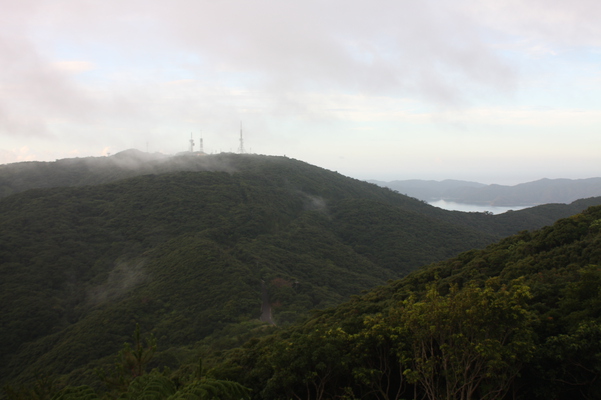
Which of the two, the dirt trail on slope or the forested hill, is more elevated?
the forested hill

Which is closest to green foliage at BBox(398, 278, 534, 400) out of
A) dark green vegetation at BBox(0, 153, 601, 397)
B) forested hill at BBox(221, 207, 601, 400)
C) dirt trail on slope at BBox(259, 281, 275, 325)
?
forested hill at BBox(221, 207, 601, 400)

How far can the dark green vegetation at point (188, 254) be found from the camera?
44.3 m

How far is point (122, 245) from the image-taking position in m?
71.8

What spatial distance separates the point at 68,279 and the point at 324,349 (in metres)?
60.7

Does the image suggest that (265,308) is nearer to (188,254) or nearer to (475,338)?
(188,254)

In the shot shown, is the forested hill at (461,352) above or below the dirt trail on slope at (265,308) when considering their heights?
above

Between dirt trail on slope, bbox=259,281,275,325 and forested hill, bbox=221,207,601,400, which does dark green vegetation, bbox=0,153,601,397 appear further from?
forested hill, bbox=221,207,601,400

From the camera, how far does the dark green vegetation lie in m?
44.3

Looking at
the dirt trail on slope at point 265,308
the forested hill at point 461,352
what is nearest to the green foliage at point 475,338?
the forested hill at point 461,352

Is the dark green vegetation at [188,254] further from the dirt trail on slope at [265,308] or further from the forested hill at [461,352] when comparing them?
the forested hill at [461,352]

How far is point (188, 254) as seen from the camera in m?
61.9

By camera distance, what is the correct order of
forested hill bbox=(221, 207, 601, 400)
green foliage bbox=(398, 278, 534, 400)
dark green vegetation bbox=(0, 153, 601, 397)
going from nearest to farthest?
green foliage bbox=(398, 278, 534, 400)
forested hill bbox=(221, 207, 601, 400)
dark green vegetation bbox=(0, 153, 601, 397)

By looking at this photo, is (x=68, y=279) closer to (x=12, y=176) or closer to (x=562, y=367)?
(x=562, y=367)

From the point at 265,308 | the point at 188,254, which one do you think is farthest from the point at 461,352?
the point at 188,254
